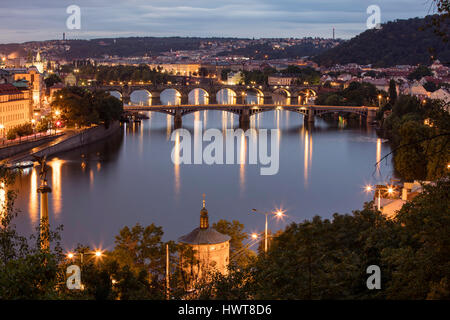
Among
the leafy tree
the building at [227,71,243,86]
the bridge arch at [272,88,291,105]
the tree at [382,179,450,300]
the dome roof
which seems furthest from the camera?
the building at [227,71,243,86]

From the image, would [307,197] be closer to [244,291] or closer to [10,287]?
[244,291]

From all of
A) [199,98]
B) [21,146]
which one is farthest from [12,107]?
[199,98]

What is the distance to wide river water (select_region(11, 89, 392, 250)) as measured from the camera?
986cm

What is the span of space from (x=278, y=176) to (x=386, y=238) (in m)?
9.29

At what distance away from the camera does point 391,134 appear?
20.1 metres

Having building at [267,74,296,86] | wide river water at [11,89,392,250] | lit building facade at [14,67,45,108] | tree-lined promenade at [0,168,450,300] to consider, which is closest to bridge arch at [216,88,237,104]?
building at [267,74,296,86]

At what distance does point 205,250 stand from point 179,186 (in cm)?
702

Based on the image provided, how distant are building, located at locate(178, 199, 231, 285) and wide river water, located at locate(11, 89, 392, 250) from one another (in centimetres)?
287

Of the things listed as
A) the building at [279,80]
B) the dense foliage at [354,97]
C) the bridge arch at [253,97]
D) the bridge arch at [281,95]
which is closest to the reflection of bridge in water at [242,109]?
the dense foliage at [354,97]

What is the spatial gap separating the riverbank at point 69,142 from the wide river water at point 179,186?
0.35m

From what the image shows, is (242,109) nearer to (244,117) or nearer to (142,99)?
(244,117)

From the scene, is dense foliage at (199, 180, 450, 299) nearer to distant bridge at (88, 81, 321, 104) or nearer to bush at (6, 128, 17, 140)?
bush at (6, 128, 17, 140)
